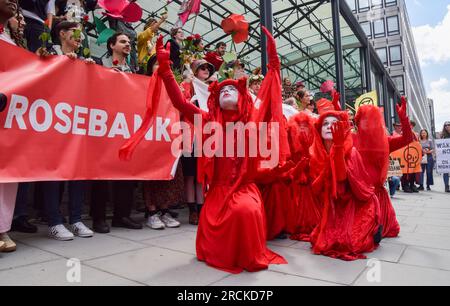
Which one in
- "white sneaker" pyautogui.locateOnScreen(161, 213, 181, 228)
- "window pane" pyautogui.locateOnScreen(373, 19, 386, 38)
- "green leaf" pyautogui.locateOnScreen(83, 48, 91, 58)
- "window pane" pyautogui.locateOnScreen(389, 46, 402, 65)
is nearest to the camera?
"green leaf" pyautogui.locateOnScreen(83, 48, 91, 58)

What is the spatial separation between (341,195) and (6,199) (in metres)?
2.84

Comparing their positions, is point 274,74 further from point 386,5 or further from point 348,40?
point 386,5

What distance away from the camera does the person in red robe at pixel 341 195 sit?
284 centimetres

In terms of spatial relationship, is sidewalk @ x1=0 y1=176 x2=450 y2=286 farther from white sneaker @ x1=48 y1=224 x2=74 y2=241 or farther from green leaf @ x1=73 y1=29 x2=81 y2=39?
green leaf @ x1=73 y1=29 x2=81 y2=39

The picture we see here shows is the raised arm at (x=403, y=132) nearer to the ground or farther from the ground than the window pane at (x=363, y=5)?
nearer to the ground

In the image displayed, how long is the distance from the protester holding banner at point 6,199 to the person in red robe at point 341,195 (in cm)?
249

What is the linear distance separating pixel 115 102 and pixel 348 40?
1393 centimetres

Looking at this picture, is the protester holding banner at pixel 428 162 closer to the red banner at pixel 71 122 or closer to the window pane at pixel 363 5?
the red banner at pixel 71 122

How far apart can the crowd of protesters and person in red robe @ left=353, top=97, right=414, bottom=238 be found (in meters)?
0.84

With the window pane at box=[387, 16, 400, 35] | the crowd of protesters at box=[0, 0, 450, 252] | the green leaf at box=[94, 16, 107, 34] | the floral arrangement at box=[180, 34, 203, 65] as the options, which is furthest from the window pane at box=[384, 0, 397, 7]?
the green leaf at box=[94, 16, 107, 34]

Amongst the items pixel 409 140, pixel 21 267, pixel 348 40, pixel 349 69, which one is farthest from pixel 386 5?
pixel 21 267

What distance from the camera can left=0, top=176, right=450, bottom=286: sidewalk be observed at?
7.04 ft

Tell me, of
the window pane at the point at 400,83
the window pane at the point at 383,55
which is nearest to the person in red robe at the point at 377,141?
the window pane at the point at 400,83

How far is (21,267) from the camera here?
229 cm
